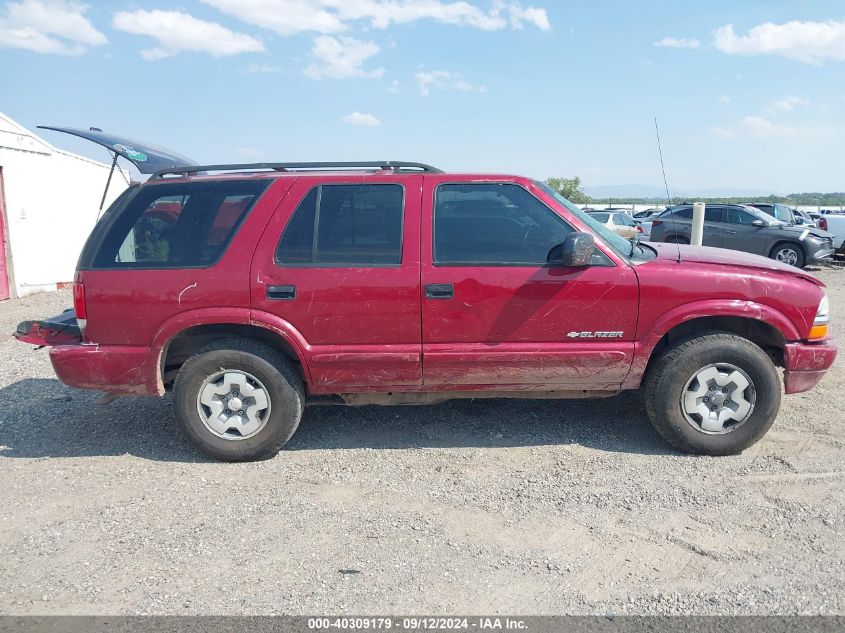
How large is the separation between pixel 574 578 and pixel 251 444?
228 centimetres

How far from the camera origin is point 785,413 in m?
5.16

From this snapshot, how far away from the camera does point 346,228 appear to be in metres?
4.30

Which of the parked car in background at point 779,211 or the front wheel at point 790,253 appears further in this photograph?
the parked car in background at point 779,211

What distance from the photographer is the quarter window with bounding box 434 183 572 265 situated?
4230mm

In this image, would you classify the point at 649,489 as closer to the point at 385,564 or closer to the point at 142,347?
the point at 385,564

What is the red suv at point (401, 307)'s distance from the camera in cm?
421

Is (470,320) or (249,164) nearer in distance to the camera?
(470,320)

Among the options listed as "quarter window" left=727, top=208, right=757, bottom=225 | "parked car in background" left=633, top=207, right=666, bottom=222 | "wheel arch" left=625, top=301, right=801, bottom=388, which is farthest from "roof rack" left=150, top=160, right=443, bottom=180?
"parked car in background" left=633, top=207, right=666, bottom=222

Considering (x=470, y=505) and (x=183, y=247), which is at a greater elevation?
(x=183, y=247)

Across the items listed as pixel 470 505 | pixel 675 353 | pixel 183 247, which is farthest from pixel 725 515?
pixel 183 247

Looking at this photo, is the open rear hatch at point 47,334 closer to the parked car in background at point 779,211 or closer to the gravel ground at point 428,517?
the gravel ground at point 428,517

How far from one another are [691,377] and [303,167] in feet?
9.69

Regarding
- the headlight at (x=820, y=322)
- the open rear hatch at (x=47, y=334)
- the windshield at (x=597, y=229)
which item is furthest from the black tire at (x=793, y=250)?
the open rear hatch at (x=47, y=334)

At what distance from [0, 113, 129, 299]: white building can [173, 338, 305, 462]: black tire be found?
9.35m
